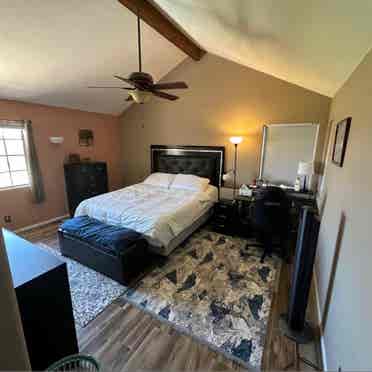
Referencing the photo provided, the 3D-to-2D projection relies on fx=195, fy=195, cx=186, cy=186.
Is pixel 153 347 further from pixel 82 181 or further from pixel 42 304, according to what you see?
pixel 82 181

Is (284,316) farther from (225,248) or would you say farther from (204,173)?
(204,173)

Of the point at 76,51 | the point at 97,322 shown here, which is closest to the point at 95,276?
the point at 97,322

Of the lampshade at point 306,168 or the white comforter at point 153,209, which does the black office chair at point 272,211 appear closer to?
the lampshade at point 306,168

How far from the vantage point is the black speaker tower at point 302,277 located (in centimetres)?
153

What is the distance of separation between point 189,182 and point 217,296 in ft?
7.33

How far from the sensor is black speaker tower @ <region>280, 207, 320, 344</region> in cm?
153

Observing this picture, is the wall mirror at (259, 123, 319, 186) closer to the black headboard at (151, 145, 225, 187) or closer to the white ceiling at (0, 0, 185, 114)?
the black headboard at (151, 145, 225, 187)

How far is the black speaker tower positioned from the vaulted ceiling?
121 centimetres

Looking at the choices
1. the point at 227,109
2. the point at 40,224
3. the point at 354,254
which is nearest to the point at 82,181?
the point at 40,224

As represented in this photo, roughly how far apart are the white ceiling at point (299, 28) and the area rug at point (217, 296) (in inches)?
87.5

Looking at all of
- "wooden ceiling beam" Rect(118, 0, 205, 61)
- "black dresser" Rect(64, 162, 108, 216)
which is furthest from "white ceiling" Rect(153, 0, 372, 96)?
"black dresser" Rect(64, 162, 108, 216)

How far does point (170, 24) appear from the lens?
9.56ft

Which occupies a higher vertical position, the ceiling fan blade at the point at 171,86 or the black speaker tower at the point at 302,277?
the ceiling fan blade at the point at 171,86

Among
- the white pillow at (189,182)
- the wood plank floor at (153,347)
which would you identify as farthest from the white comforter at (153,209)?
the wood plank floor at (153,347)
